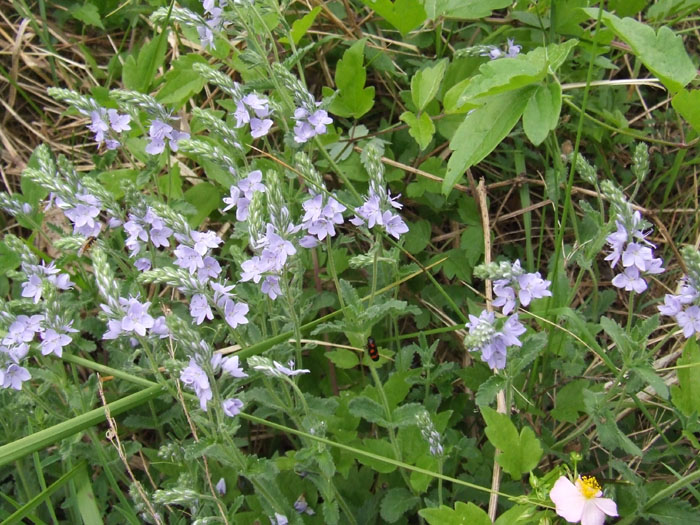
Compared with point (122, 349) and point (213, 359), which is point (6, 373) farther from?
point (213, 359)

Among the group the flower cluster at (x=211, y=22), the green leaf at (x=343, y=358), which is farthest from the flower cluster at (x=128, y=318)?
the flower cluster at (x=211, y=22)

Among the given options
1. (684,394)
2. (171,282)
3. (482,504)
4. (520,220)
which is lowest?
(482,504)

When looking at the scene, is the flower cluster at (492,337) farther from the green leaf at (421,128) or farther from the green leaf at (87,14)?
the green leaf at (87,14)

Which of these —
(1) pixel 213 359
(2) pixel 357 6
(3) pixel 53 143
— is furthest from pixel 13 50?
(1) pixel 213 359

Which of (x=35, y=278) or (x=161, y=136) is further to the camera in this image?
(x=161, y=136)

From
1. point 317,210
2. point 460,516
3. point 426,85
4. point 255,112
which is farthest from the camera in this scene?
point 426,85

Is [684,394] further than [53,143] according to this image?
No

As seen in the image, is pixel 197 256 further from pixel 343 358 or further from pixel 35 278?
pixel 343 358

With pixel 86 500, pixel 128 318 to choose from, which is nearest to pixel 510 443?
pixel 128 318
